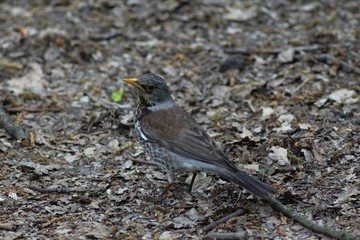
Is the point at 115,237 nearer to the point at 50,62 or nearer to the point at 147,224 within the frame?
the point at 147,224

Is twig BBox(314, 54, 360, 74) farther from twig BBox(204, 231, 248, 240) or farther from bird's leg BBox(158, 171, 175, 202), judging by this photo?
twig BBox(204, 231, 248, 240)

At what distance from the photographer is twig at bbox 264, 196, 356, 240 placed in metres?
5.53

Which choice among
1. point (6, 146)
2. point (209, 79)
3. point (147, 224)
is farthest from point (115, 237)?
point (209, 79)

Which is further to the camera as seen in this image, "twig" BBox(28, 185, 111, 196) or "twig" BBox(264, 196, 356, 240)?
"twig" BBox(28, 185, 111, 196)

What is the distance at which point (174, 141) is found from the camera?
660 centimetres

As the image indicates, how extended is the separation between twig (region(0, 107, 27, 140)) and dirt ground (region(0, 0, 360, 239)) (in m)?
0.11

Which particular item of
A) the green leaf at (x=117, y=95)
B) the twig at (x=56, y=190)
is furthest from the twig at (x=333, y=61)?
the twig at (x=56, y=190)

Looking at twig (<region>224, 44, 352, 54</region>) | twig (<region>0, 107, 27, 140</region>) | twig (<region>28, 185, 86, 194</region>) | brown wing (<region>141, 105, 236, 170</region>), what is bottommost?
twig (<region>224, 44, 352, 54</region>)

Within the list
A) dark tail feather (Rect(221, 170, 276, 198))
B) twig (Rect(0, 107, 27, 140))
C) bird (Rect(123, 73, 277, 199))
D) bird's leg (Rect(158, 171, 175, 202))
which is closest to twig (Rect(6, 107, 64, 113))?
twig (Rect(0, 107, 27, 140))

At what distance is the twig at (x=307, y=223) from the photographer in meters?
5.53

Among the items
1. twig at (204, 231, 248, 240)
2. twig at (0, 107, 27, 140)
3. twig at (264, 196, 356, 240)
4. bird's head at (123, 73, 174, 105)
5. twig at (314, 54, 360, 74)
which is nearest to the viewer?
twig at (264, 196, 356, 240)

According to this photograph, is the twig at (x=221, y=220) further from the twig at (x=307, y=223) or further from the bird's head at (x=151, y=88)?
the bird's head at (x=151, y=88)

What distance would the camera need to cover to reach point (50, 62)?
386 inches

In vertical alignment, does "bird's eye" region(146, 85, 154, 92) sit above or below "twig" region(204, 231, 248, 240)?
above
